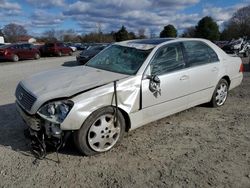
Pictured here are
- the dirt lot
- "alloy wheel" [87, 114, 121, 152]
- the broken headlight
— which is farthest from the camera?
"alloy wheel" [87, 114, 121, 152]

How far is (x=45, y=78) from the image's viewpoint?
394cm

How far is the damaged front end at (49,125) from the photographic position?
3.13m

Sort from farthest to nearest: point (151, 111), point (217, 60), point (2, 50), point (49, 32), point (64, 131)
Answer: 1. point (49, 32)
2. point (2, 50)
3. point (217, 60)
4. point (151, 111)
5. point (64, 131)

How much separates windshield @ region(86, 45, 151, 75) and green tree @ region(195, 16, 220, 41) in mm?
51464

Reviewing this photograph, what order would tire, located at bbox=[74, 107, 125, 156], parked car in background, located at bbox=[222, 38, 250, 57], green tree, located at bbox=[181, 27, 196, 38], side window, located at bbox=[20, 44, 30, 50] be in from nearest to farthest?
tire, located at bbox=[74, 107, 125, 156], parked car in background, located at bbox=[222, 38, 250, 57], side window, located at bbox=[20, 44, 30, 50], green tree, located at bbox=[181, 27, 196, 38]

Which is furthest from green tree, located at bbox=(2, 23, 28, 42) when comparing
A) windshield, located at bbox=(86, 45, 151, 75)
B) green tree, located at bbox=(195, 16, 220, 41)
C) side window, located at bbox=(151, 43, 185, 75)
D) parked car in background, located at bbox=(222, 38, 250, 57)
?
side window, located at bbox=(151, 43, 185, 75)

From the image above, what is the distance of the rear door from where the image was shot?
4.54 meters

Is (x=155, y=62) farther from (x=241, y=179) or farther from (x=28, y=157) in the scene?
(x=28, y=157)

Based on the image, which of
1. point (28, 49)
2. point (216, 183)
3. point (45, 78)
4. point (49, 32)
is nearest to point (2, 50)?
point (28, 49)

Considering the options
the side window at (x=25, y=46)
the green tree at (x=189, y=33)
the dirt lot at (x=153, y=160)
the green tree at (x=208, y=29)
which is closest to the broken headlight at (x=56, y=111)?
the dirt lot at (x=153, y=160)

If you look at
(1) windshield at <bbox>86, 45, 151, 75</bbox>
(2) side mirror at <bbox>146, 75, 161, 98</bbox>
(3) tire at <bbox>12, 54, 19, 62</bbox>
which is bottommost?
(3) tire at <bbox>12, 54, 19, 62</bbox>

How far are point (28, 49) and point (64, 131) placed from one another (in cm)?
2024

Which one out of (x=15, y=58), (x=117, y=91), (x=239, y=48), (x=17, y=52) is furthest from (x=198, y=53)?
(x=17, y=52)

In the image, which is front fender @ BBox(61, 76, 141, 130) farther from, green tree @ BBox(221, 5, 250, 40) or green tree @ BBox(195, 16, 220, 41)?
green tree @ BBox(221, 5, 250, 40)
